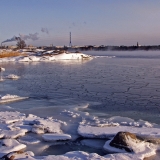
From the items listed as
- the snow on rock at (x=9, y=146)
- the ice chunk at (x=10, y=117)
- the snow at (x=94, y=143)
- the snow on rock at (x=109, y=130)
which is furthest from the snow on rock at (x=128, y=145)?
the ice chunk at (x=10, y=117)

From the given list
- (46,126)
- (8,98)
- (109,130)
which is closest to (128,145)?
(109,130)

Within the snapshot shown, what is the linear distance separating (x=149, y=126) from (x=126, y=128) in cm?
48

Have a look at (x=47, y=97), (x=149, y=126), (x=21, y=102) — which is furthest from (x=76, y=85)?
(x=149, y=126)

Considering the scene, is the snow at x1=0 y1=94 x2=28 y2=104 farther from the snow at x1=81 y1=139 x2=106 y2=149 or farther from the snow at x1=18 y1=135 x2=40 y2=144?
the snow at x1=81 y1=139 x2=106 y2=149

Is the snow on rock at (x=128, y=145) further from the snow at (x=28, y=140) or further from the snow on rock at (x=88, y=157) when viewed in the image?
the snow at (x=28, y=140)

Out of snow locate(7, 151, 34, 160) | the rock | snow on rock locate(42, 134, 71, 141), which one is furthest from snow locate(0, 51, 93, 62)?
snow locate(7, 151, 34, 160)

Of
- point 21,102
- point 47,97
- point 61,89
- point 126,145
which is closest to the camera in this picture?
point 126,145

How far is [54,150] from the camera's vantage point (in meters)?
4.29

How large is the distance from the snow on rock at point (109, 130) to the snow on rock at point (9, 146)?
3.75 feet

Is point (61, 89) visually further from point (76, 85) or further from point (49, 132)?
point (49, 132)

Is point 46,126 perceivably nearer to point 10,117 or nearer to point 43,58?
point 10,117

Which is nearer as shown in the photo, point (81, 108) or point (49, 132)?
point (49, 132)

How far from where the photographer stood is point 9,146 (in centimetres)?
427

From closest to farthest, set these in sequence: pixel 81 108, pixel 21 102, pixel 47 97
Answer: pixel 81 108 < pixel 21 102 < pixel 47 97
